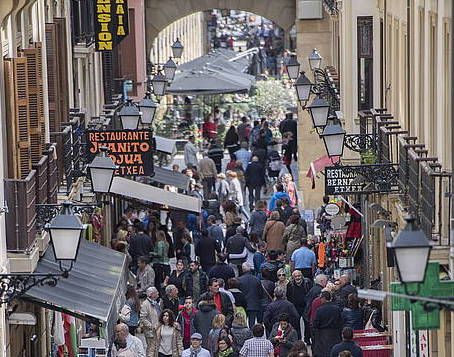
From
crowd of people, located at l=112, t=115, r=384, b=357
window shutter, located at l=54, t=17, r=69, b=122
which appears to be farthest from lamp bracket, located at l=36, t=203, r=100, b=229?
window shutter, located at l=54, t=17, r=69, b=122

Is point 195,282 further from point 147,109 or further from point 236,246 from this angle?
point 147,109

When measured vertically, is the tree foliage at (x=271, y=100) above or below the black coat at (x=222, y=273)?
above

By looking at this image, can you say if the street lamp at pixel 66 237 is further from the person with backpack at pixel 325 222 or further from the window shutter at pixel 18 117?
the person with backpack at pixel 325 222

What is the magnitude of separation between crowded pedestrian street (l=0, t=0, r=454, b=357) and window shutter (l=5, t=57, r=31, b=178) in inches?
1.1

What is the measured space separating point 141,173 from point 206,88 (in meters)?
20.0

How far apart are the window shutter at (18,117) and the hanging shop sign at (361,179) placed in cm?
449

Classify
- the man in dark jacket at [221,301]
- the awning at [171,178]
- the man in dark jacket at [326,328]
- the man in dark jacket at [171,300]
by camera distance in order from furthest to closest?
the awning at [171,178], the man in dark jacket at [171,300], the man in dark jacket at [221,301], the man in dark jacket at [326,328]

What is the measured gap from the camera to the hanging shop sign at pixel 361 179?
22.8 m

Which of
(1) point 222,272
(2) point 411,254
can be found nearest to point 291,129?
(1) point 222,272

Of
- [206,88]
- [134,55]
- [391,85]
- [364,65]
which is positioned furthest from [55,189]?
[206,88]

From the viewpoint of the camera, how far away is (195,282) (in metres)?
26.5

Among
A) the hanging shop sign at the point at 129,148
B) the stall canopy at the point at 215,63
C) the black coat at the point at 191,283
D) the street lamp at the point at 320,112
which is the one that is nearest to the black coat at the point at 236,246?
the black coat at the point at 191,283

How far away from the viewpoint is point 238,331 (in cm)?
2336

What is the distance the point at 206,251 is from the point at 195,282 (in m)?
2.88
